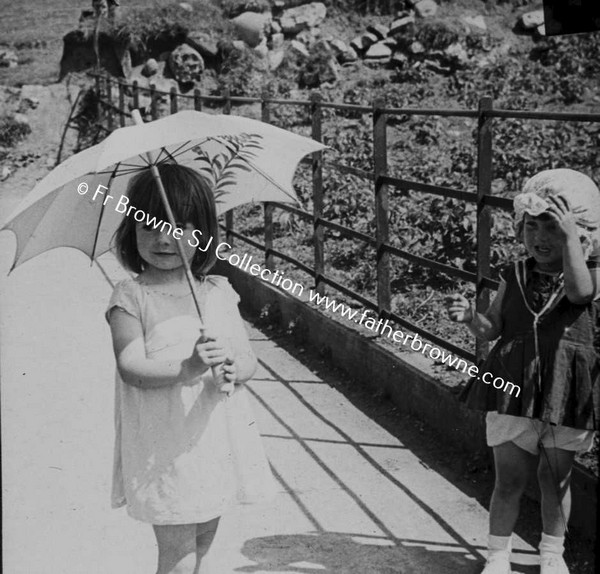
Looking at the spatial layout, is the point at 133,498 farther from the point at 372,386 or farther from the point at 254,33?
the point at 254,33

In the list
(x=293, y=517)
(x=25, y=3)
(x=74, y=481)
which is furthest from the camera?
(x=25, y=3)

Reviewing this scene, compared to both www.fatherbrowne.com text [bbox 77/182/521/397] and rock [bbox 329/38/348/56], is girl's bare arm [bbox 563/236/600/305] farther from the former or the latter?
rock [bbox 329/38/348/56]

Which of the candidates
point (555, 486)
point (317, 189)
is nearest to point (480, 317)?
point (555, 486)

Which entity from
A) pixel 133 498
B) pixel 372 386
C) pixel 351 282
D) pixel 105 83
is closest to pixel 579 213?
pixel 133 498

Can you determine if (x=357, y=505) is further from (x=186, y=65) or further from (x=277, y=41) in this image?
(x=277, y=41)

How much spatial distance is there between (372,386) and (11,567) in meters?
2.57

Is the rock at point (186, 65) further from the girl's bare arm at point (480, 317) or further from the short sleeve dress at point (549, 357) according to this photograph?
the short sleeve dress at point (549, 357)

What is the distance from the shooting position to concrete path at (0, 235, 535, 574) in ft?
12.2

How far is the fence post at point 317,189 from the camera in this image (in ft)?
22.0

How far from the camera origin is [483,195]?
4504 mm

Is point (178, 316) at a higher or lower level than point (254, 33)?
lower

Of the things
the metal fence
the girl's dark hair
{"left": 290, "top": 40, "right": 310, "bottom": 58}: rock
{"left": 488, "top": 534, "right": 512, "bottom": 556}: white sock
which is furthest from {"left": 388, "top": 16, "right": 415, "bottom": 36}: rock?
the girl's dark hair

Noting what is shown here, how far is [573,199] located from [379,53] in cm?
1556

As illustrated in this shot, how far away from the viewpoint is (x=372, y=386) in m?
5.74
